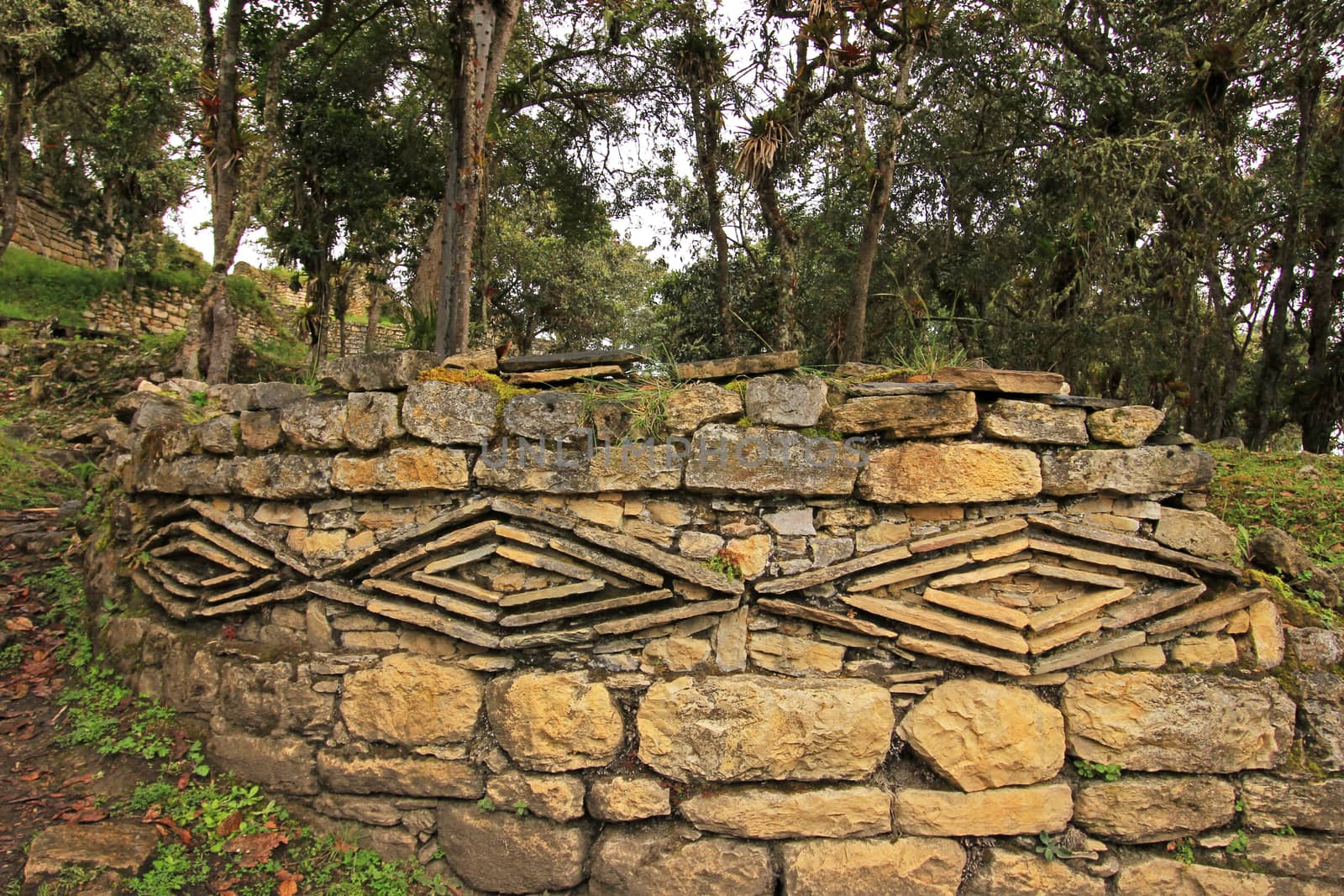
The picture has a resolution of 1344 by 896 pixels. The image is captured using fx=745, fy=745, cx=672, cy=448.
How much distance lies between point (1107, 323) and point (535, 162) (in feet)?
25.8

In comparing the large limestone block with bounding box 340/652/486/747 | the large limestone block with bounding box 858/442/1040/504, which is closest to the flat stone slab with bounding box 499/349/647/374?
the large limestone block with bounding box 858/442/1040/504

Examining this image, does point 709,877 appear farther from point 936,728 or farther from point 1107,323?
point 1107,323

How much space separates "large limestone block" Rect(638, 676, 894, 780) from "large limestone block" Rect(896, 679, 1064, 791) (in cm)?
21

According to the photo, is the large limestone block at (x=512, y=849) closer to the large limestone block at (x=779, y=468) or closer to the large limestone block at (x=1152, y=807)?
the large limestone block at (x=779, y=468)

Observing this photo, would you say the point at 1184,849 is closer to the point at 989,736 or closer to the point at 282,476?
the point at 989,736

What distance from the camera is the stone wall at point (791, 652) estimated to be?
10.3 ft

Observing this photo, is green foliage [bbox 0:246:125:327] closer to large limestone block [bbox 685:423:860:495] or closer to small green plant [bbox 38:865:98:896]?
small green plant [bbox 38:865:98:896]

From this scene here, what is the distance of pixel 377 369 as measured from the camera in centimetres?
372

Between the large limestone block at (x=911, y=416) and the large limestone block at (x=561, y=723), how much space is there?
163 cm

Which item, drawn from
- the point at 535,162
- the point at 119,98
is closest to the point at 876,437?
the point at 535,162

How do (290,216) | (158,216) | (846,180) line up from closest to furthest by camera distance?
(846,180), (290,216), (158,216)

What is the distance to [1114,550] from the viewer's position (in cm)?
332

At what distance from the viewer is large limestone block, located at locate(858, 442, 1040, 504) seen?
3301 millimetres

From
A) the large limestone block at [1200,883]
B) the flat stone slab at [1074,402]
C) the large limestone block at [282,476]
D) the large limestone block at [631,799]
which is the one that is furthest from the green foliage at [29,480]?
the large limestone block at [1200,883]
